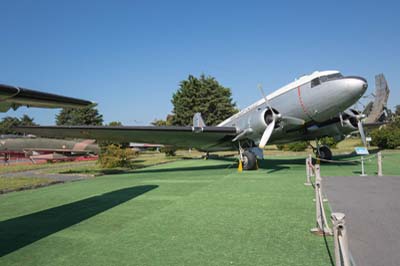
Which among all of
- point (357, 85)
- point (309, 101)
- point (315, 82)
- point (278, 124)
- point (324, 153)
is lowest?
point (324, 153)

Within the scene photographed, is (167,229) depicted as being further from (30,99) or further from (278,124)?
(278,124)

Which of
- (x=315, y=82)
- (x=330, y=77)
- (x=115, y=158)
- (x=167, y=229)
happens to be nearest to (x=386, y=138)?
(x=330, y=77)

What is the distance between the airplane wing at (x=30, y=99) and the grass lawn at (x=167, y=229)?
2200mm

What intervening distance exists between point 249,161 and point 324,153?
18.5 ft

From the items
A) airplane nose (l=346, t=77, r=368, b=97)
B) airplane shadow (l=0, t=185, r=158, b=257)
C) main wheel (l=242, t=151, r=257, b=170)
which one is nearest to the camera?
airplane shadow (l=0, t=185, r=158, b=257)

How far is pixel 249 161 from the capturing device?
13641 millimetres

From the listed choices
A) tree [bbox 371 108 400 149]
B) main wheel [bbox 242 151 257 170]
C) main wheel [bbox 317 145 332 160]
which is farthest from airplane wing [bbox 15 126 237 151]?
tree [bbox 371 108 400 149]

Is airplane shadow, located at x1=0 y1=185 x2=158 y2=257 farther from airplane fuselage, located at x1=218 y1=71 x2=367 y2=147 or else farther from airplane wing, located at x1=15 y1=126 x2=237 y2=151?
airplane fuselage, located at x1=218 y1=71 x2=367 y2=147

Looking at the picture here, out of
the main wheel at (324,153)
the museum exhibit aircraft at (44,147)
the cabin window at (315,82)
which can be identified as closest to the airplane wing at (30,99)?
the cabin window at (315,82)

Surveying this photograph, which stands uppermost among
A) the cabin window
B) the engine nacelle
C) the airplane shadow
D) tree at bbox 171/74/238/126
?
tree at bbox 171/74/238/126

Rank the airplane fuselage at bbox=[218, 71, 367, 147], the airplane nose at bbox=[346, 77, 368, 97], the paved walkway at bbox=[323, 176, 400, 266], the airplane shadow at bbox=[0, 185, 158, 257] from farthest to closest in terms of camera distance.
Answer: the airplane fuselage at bbox=[218, 71, 367, 147], the airplane nose at bbox=[346, 77, 368, 97], the airplane shadow at bbox=[0, 185, 158, 257], the paved walkway at bbox=[323, 176, 400, 266]

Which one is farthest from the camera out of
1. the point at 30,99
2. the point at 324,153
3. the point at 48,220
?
the point at 324,153

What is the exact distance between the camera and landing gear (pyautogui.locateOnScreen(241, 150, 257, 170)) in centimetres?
1362

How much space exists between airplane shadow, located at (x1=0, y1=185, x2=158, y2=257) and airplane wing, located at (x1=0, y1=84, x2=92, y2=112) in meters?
2.25
